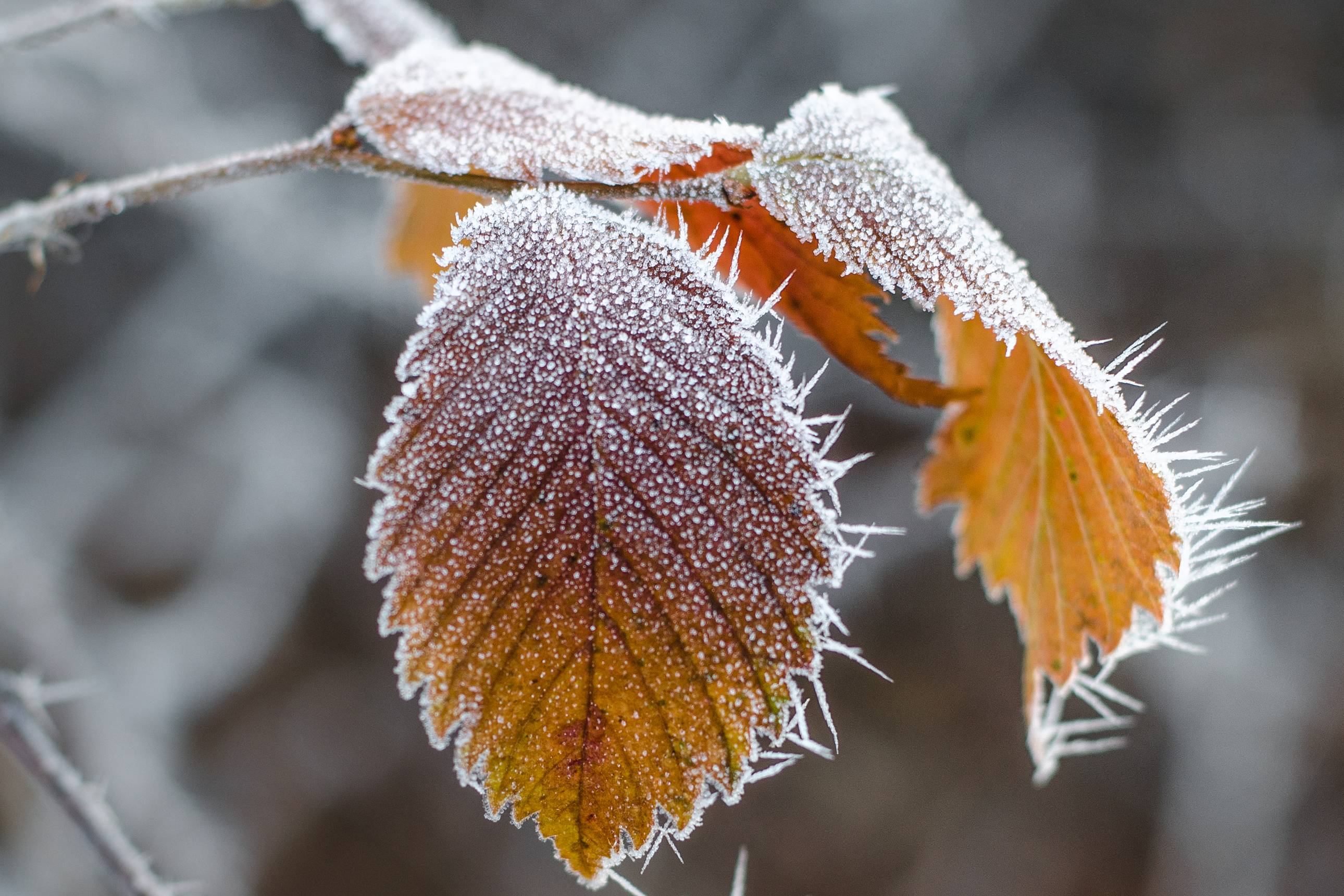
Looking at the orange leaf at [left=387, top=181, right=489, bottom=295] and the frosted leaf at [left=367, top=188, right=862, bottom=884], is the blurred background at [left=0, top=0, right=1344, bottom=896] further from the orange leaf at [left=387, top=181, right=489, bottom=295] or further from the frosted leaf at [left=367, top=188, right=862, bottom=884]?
the frosted leaf at [left=367, top=188, right=862, bottom=884]

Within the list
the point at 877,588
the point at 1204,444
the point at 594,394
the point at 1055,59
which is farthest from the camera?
the point at 1055,59

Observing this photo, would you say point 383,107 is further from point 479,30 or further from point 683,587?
point 479,30

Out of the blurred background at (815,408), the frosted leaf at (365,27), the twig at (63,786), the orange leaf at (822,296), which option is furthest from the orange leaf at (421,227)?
the blurred background at (815,408)

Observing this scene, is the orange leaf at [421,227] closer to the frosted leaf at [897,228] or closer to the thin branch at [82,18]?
the thin branch at [82,18]

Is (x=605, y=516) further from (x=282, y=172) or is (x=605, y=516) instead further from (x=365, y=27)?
(x=365, y=27)

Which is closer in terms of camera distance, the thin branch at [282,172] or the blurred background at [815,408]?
the thin branch at [282,172]

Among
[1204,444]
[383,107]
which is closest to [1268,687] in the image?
[1204,444]

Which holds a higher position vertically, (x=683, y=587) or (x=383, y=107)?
(x=383, y=107)
